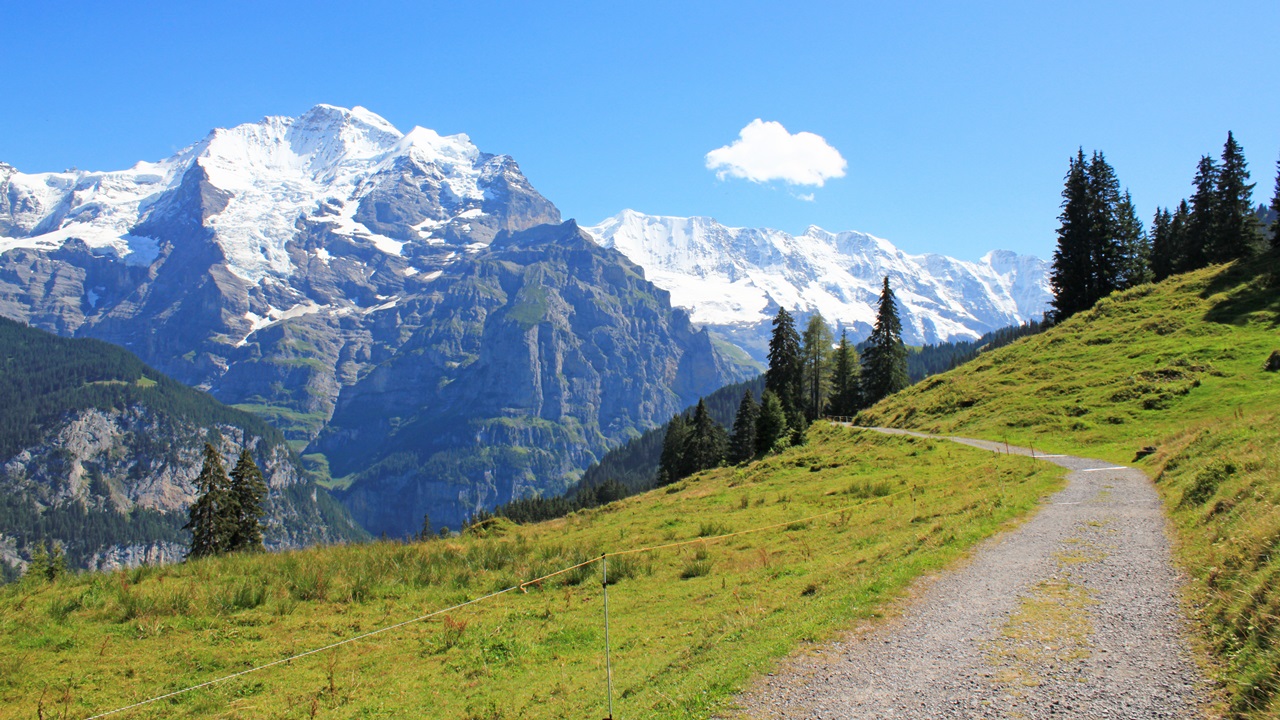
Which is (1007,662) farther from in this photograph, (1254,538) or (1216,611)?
(1254,538)

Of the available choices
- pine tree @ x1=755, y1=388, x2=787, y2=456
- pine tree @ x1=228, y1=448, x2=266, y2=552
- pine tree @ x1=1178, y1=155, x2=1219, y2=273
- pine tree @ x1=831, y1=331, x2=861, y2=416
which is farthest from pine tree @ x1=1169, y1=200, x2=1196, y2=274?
pine tree @ x1=228, y1=448, x2=266, y2=552

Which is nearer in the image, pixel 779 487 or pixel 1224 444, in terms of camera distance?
pixel 1224 444

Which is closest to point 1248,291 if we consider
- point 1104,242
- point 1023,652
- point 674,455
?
point 1104,242

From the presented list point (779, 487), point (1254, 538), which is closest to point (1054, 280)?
point (779, 487)

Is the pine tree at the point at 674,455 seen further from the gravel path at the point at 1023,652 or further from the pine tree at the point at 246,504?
the gravel path at the point at 1023,652

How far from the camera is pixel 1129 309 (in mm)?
51250

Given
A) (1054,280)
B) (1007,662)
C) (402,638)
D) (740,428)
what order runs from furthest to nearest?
(740,428) → (1054,280) → (402,638) → (1007,662)

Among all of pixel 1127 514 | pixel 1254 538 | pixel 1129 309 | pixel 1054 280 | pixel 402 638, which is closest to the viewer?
pixel 1254 538

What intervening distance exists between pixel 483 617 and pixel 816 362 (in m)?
77.3

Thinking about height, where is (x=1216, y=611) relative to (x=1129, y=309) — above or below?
below

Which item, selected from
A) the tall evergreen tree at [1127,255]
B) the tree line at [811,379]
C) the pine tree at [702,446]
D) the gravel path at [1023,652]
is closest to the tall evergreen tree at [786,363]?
the tree line at [811,379]

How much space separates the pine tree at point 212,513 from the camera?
5444 cm

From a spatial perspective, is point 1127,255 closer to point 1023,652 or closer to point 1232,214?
point 1232,214

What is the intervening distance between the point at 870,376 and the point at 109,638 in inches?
3206
